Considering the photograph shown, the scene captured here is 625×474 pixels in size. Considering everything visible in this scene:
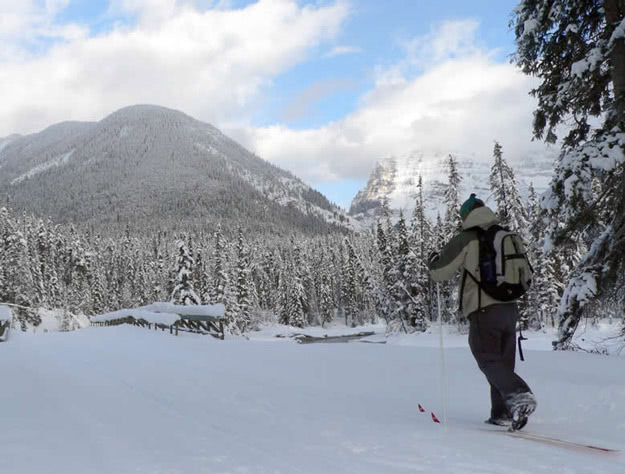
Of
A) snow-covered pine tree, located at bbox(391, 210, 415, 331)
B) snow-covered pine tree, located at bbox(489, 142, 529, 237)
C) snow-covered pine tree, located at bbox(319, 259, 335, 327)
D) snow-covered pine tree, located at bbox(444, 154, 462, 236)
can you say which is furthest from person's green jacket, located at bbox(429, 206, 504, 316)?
snow-covered pine tree, located at bbox(319, 259, 335, 327)

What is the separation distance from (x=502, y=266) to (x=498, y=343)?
2.42 feet

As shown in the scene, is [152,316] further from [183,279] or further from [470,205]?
[183,279]

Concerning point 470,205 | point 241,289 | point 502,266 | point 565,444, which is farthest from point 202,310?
point 241,289

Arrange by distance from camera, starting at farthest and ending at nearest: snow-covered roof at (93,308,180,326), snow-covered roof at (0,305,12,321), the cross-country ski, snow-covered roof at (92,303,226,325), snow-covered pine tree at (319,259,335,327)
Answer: snow-covered pine tree at (319,259,335,327)
snow-covered roof at (93,308,180,326)
snow-covered roof at (92,303,226,325)
snow-covered roof at (0,305,12,321)
the cross-country ski

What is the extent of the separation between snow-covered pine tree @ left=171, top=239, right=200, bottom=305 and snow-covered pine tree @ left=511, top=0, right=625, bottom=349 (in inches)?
1437

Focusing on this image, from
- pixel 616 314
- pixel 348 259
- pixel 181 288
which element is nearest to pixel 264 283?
pixel 348 259

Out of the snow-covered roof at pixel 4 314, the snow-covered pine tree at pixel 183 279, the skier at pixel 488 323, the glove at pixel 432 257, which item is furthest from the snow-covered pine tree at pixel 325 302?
the skier at pixel 488 323

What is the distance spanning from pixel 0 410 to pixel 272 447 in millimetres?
3197

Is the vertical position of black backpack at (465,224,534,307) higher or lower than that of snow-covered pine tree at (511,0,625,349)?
lower

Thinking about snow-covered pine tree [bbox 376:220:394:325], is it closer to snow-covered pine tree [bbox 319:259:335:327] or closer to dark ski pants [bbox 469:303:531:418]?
snow-covered pine tree [bbox 319:259:335:327]

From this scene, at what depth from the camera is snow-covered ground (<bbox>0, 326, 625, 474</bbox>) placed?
325cm

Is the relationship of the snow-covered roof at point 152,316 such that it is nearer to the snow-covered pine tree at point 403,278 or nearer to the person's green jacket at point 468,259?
the person's green jacket at point 468,259

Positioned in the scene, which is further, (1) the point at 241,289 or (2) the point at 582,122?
(1) the point at 241,289

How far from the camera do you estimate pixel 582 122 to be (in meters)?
8.88
